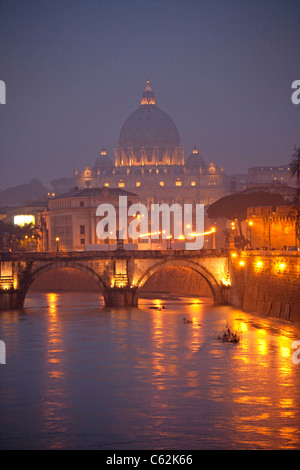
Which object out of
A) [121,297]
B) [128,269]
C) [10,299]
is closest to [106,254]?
[128,269]

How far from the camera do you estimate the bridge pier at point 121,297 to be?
284 feet

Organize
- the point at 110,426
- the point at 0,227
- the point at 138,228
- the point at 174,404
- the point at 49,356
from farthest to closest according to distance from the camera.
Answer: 1. the point at 138,228
2. the point at 0,227
3. the point at 49,356
4. the point at 174,404
5. the point at 110,426

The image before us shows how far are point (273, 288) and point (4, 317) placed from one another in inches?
830

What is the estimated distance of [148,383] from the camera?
1994 inches

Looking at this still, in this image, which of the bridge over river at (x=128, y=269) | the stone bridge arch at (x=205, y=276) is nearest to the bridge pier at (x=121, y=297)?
the bridge over river at (x=128, y=269)

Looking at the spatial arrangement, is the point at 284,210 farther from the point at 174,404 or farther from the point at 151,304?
the point at 174,404

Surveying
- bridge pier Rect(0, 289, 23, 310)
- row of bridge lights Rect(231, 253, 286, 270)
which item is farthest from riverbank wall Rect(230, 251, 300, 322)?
bridge pier Rect(0, 289, 23, 310)

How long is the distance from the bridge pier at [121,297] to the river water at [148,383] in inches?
265

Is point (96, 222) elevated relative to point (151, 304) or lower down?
elevated

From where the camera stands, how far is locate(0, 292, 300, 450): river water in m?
40.2

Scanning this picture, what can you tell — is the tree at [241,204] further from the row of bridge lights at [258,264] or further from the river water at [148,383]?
the river water at [148,383]

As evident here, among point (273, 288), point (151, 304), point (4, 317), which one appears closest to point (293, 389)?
point (273, 288)

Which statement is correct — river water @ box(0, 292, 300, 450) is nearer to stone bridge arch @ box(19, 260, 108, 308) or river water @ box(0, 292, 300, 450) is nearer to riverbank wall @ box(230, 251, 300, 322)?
riverbank wall @ box(230, 251, 300, 322)
